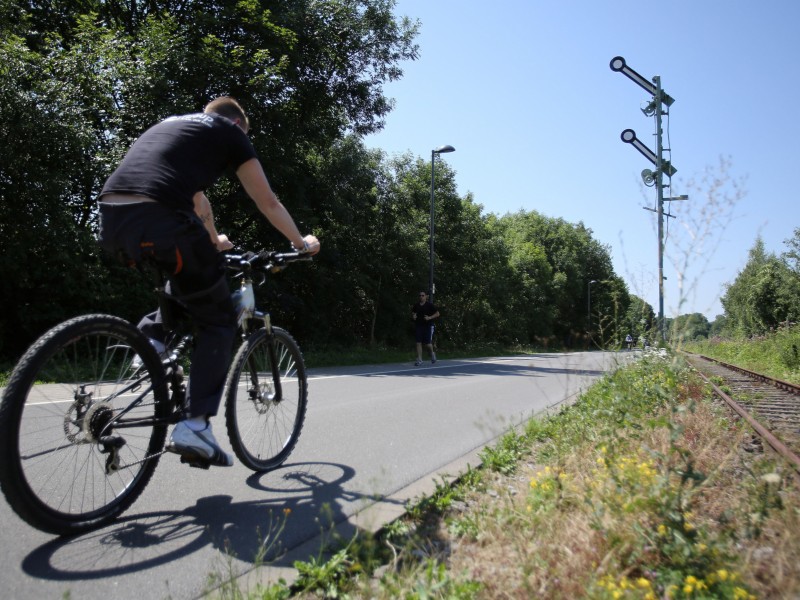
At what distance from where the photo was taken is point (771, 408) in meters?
8.03

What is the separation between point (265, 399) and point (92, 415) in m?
1.19

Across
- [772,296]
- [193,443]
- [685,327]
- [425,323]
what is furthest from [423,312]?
[772,296]

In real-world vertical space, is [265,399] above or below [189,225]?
below

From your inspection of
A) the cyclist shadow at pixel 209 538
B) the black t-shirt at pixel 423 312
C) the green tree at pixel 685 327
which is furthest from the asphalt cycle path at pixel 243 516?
the black t-shirt at pixel 423 312

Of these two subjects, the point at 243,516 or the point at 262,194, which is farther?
the point at 262,194

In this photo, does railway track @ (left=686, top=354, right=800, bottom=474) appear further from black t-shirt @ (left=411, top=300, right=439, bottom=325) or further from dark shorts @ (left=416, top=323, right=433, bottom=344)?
black t-shirt @ (left=411, top=300, right=439, bottom=325)

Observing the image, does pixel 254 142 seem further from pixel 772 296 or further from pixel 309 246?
pixel 772 296

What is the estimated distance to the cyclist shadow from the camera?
7.54ft

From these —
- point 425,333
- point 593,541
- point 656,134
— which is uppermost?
point 656,134

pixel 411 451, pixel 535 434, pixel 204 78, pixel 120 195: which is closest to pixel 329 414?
pixel 411 451

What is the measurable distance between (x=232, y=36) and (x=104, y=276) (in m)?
8.73

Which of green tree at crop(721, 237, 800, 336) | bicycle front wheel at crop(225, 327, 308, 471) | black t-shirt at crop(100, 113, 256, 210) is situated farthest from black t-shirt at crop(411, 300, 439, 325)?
green tree at crop(721, 237, 800, 336)

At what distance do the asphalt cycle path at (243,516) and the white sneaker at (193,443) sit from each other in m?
0.32

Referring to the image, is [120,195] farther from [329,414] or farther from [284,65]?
[284,65]
